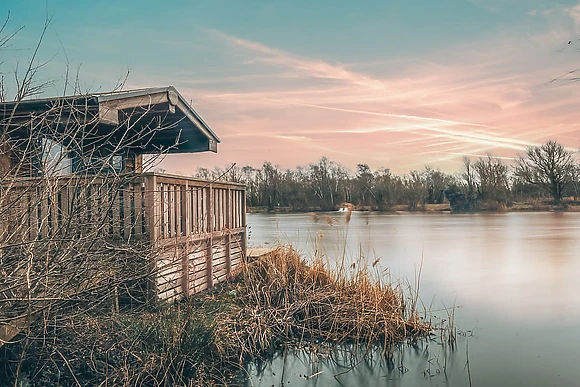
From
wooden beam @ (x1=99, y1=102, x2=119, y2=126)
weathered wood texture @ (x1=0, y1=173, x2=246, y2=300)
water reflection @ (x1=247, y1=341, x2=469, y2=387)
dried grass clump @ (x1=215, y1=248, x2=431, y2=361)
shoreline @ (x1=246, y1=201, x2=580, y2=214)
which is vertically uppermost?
wooden beam @ (x1=99, y1=102, x2=119, y2=126)

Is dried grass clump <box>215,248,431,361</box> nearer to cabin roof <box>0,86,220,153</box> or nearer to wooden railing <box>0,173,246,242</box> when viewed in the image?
wooden railing <box>0,173,246,242</box>

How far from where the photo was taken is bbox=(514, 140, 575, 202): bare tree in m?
39.6

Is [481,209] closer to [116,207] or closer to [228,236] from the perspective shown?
[228,236]

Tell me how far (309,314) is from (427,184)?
39619 mm

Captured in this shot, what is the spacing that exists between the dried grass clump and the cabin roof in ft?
6.44

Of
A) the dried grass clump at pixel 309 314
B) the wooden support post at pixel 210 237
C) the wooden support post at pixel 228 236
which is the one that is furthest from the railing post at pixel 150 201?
the wooden support post at pixel 228 236

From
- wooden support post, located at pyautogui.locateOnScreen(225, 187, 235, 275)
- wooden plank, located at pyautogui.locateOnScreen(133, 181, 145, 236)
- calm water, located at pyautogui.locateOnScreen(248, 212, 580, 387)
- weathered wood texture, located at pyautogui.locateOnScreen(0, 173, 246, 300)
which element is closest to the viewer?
weathered wood texture, located at pyautogui.locateOnScreen(0, 173, 246, 300)

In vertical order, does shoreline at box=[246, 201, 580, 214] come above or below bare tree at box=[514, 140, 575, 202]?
below

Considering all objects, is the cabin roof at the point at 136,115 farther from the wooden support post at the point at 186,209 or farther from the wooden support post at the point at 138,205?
the wooden support post at the point at 186,209

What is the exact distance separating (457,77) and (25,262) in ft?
47.4

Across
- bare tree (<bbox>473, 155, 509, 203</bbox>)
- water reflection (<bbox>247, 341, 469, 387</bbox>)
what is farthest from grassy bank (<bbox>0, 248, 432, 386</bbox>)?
bare tree (<bbox>473, 155, 509, 203</bbox>)

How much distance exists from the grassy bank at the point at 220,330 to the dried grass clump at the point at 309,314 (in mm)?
12

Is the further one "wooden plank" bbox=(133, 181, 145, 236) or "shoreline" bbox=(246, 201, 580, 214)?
"shoreline" bbox=(246, 201, 580, 214)

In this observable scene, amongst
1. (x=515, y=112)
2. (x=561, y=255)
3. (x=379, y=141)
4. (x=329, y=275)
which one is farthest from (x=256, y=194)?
(x=329, y=275)
